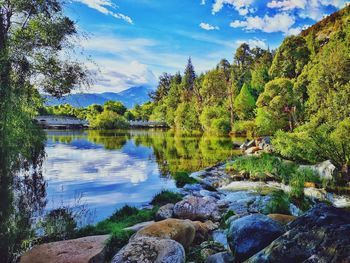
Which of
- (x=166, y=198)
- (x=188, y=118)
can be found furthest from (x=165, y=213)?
(x=188, y=118)

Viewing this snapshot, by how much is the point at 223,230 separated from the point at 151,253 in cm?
314

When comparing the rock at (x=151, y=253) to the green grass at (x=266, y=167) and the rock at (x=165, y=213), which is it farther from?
the green grass at (x=266, y=167)

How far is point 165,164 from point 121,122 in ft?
200

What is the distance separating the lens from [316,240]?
12.7 feet

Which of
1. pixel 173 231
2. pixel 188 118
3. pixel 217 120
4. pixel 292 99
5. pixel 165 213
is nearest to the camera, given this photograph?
pixel 173 231

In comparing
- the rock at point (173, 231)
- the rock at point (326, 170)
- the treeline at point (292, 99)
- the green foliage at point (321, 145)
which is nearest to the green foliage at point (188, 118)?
the treeline at point (292, 99)

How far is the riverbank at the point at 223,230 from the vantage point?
13.1 feet

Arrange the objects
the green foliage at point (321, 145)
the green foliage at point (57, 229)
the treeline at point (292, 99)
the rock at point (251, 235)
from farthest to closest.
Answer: the treeline at point (292, 99) < the green foliage at point (321, 145) < the green foliage at point (57, 229) < the rock at point (251, 235)

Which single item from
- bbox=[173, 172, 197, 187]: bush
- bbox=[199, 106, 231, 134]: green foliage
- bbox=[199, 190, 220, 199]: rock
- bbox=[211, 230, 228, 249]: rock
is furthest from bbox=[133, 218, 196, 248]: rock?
bbox=[199, 106, 231, 134]: green foliage

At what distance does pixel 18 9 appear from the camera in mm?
7945

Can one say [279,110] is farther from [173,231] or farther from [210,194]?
[173,231]

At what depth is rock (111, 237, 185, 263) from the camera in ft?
16.8

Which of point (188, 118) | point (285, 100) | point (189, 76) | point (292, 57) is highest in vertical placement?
point (189, 76)

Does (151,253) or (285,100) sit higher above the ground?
(285,100)
